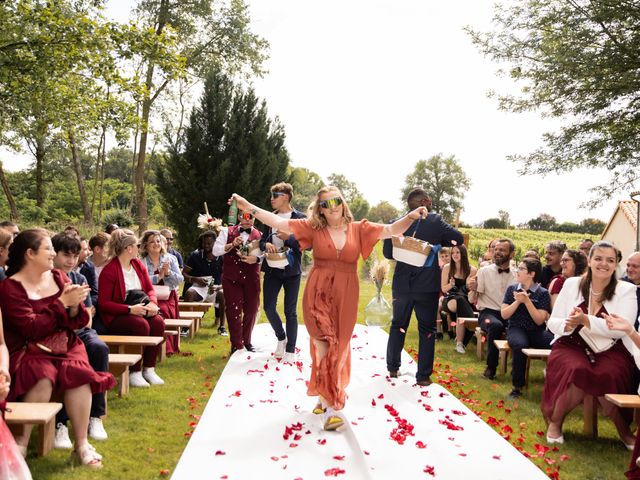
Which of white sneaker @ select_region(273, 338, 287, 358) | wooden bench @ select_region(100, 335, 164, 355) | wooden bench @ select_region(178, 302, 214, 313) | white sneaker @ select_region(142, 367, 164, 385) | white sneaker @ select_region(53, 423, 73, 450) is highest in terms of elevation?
wooden bench @ select_region(100, 335, 164, 355)

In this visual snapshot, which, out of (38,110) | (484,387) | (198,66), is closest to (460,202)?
(198,66)

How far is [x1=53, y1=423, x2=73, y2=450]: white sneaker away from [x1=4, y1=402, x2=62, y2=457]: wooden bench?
0.07 m

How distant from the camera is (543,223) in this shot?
61125 millimetres

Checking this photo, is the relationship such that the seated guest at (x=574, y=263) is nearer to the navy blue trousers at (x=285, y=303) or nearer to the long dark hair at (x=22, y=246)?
the navy blue trousers at (x=285, y=303)

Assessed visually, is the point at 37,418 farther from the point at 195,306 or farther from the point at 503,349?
the point at 195,306

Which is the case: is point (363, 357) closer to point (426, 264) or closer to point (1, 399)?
point (426, 264)

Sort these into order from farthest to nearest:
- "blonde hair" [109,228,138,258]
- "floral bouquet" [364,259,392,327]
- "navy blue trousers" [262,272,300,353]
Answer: "navy blue trousers" [262,272,300,353] < "floral bouquet" [364,259,392,327] < "blonde hair" [109,228,138,258]

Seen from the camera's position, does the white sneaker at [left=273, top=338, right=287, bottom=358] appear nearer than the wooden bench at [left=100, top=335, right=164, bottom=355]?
No

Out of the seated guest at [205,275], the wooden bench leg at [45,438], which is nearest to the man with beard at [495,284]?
the seated guest at [205,275]

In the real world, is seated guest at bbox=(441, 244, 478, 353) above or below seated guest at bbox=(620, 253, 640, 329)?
below

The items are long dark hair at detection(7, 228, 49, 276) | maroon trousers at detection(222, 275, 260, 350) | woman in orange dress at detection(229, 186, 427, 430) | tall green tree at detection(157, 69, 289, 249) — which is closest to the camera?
long dark hair at detection(7, 228, 49, 276)

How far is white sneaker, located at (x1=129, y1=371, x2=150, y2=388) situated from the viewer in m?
6.46

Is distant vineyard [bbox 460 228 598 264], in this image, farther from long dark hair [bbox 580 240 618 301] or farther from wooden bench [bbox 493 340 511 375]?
long dark hair [bbox 580 240 618 301]

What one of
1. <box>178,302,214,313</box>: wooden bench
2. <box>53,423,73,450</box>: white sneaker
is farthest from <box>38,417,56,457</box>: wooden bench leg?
<box>178,302,214,313</box>: wooden bench
